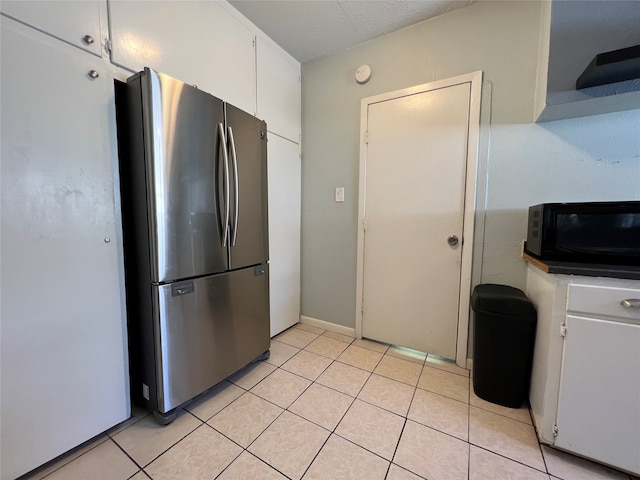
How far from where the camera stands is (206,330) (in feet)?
4.90

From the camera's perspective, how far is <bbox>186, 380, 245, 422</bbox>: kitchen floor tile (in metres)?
1.48

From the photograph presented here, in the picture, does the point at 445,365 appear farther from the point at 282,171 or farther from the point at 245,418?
the point at 282,171

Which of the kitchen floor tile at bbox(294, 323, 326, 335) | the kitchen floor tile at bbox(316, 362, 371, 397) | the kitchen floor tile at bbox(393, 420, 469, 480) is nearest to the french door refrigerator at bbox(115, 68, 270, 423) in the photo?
the kitchen floor tile at bbox(316, 362, 371, 397)

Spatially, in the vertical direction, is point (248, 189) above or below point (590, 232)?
above

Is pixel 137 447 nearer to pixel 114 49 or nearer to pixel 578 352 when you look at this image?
pixel 114 49

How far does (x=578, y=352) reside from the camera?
113cm

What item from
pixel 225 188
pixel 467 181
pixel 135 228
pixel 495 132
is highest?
pixel 495 132

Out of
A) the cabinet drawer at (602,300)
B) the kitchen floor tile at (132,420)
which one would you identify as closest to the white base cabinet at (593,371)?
the cabinet drawer at (602,300)

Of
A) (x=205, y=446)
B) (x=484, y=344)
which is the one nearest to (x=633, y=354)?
(x=484, y=344)

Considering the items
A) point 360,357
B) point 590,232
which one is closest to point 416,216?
point 590,232

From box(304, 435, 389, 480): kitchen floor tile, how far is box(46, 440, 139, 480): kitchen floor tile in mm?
815

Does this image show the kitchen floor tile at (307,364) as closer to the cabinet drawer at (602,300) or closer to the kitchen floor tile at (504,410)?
the kitchen floor tile at (504,410)

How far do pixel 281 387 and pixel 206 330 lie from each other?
650mm

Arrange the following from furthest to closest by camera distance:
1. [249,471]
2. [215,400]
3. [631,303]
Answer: [215,400]
[249,471]
[631,303]
